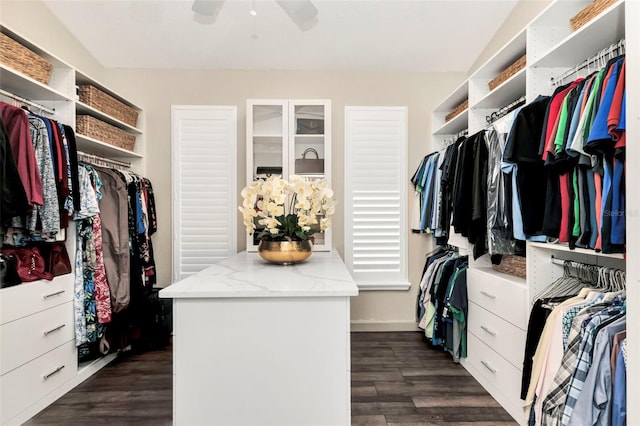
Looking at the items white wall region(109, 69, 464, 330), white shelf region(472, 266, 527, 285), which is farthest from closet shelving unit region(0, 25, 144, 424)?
white shelf region(472, 266, 527, 285)

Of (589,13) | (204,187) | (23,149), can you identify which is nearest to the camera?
(589,13)

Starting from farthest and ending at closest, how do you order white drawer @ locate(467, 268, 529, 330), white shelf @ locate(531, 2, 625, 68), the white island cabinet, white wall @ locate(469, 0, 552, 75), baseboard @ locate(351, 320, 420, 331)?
baseboard @ locate(351, 320, 420, 331) → white wall @ locate(469, 0, 552, 75) → white drawer @ locate(467, 268, 529, 330) → white shelf @ locate(531, 2, 625, 68) → the white island cabinet

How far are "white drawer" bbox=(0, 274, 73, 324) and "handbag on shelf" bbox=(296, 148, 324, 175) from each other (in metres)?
1.88

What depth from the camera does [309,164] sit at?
3.12 metres

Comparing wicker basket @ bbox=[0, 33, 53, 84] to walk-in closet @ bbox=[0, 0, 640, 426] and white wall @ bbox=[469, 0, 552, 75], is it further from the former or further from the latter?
white wall @ bbox=[469, 0, 552, 75]

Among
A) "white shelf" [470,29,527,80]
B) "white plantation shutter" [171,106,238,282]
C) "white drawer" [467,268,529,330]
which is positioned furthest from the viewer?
"white plantation shutter" [171,106,238,282]

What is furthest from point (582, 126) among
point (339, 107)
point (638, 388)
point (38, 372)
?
point (38, 372)

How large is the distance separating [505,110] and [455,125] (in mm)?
812

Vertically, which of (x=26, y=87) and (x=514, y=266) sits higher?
(x=26, y=87)

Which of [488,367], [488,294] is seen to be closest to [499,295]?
[488,294]

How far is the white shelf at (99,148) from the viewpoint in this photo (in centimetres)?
261

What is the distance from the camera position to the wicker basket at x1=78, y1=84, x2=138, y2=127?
2637 millimetres

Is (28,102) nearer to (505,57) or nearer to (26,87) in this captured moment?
(26,87)

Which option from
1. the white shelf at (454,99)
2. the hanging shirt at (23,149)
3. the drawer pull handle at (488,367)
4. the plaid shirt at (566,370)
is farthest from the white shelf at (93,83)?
the drawer pull handle at (488,367)
